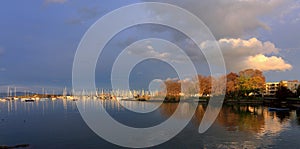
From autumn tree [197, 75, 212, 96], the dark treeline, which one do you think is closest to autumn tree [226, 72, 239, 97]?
the dark treeline

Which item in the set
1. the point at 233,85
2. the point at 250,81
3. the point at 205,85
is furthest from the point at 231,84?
the point at 205,85

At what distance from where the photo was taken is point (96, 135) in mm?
26438

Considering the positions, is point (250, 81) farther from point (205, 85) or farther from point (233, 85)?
point (205, 85)

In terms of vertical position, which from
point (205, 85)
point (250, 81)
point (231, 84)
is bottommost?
point (205, 85)

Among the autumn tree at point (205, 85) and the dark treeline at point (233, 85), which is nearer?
the dark treeline at point (233, 85)

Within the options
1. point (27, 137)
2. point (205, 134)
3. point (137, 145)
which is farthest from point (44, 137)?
point (205, 134)

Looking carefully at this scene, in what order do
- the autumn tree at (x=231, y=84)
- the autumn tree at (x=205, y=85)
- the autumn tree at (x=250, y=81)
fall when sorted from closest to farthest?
the autumn tree at (x=250, y=81) < the autumn tree at (x=231, y=84) < the autumn tree at (x=205, y=85)

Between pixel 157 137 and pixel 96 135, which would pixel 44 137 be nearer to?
pixel 96 135

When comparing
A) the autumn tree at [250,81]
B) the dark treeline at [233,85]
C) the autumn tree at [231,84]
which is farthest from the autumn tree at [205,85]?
the autumn tree at [250,81]

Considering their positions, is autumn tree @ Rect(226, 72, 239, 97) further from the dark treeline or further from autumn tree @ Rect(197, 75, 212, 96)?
autumn tree @ Rect(197, 75, 212, 96)

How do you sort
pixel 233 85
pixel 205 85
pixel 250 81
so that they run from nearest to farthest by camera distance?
pixel 250 81, pixel 233 85, pixel 205 85

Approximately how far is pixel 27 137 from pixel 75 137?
4812mm

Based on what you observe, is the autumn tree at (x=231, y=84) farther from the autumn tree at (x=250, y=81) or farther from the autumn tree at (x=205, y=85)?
the autumn tree at (x=205, y=85)

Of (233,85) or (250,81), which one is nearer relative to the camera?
(250,81)
